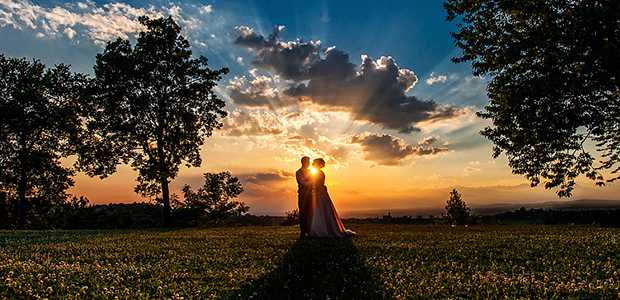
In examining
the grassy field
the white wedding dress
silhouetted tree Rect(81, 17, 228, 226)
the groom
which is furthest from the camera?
silhouetted tree Rect(81, 17, 228, 226)

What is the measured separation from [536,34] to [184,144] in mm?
31482

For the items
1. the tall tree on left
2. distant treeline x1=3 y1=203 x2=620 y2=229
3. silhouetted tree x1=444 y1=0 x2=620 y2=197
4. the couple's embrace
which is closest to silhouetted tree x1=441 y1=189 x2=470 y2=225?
distant treeline x1=3 y1=203 x2=620 y2=229

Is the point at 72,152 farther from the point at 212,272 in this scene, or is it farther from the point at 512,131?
the point at 512,131

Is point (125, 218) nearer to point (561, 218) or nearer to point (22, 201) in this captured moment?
point (22, 201)

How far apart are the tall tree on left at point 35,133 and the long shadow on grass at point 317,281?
36.5 metres

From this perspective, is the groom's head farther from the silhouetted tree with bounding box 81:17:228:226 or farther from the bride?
the silhouetted tree with bounding box 81:17:228:226

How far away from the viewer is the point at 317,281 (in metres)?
7.42

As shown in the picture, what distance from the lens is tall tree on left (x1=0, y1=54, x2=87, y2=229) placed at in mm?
35125

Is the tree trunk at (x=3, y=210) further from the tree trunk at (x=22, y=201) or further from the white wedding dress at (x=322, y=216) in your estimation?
the white wedding dress at (x=322, y=216)

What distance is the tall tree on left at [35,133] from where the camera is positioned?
115 ft

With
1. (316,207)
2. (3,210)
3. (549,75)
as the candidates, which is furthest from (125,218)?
(549,75)

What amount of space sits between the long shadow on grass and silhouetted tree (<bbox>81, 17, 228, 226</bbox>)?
84.7 ft

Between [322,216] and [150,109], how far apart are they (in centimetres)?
2465

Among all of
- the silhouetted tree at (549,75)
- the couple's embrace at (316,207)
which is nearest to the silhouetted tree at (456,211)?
the silhouetted tree at (549,75)
